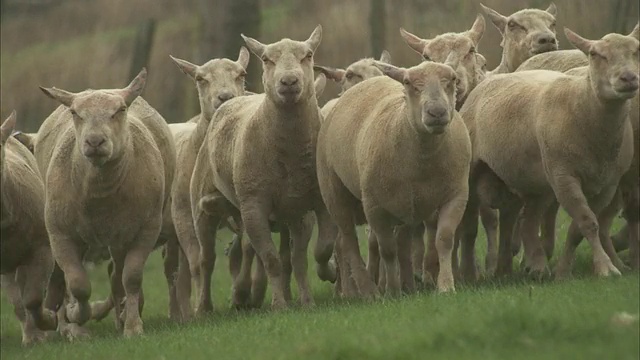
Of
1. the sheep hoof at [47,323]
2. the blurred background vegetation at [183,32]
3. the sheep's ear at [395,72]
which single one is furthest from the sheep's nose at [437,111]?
the blurred background vegetation at [183,32]

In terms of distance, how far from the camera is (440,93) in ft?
42.7

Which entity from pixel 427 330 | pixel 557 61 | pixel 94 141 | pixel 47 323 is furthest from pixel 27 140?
pixel 427 330

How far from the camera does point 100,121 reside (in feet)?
44.5

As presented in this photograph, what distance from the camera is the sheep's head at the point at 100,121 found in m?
13.4

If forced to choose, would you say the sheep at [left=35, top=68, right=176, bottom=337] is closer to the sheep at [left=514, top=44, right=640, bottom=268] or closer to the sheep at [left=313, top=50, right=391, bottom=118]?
the sheep at [left=313, top=50, right=391, bottom=118]

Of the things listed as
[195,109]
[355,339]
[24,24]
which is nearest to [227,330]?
[355,339]

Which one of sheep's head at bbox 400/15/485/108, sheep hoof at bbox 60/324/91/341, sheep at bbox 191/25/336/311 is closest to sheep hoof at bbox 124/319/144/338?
sheep hoof at bbox 60/324/91/341

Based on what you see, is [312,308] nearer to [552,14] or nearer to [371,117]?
[371,117]

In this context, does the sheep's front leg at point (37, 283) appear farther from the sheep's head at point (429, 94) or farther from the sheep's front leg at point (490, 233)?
the sheep's front leg at point (490, 233)

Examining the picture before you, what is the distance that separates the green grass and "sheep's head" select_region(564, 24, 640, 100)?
154 centimetres

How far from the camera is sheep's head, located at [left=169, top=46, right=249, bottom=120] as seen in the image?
17.0m

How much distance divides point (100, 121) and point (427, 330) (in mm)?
4340

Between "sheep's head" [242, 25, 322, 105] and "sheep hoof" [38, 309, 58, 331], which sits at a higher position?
"sheep's head" [242, 25, 322, 105]

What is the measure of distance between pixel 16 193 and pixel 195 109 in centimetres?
1438
